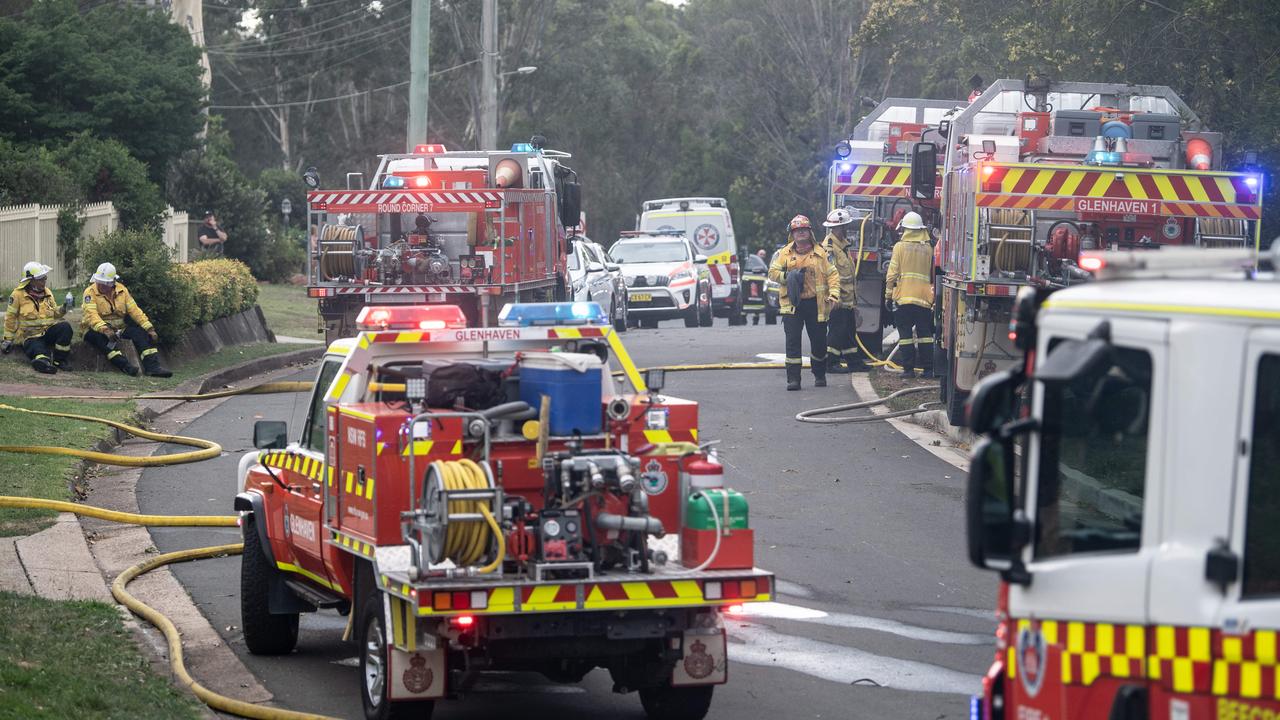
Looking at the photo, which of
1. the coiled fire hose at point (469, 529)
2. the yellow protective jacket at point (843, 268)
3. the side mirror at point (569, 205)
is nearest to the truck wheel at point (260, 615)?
the coiled fire hose at point (469, 529)

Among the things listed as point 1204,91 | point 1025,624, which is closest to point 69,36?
point 1204,91

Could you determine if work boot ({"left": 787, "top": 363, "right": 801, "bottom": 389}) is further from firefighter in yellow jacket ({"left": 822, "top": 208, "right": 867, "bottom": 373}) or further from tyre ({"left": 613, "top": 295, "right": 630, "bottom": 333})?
tyre ({"left": 613, "top": 295, "right": 630, "bottom": 333})

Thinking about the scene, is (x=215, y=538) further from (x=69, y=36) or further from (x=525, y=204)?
(x=69, y=36)

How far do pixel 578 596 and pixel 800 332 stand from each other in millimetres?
12589

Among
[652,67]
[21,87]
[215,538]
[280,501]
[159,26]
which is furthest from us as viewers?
[652,67]

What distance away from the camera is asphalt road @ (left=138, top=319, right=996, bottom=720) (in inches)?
310

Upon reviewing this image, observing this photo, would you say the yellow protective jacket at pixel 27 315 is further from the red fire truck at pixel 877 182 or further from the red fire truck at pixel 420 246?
the red fire truck at pixel 877 182

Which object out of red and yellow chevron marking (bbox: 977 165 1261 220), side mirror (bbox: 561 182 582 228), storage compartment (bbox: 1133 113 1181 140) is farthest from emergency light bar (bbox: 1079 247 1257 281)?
side mirror (bbox: 561 182 582 228)

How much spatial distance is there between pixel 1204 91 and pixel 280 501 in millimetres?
15152

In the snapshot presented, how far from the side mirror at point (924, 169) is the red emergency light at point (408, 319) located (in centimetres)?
1213

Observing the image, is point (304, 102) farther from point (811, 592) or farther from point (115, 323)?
point (811, 592)

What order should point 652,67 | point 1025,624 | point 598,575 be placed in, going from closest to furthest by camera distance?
point 1025,624 < point 598,575 < point 652,67

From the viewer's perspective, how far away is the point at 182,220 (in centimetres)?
3831

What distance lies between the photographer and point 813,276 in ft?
62.5
